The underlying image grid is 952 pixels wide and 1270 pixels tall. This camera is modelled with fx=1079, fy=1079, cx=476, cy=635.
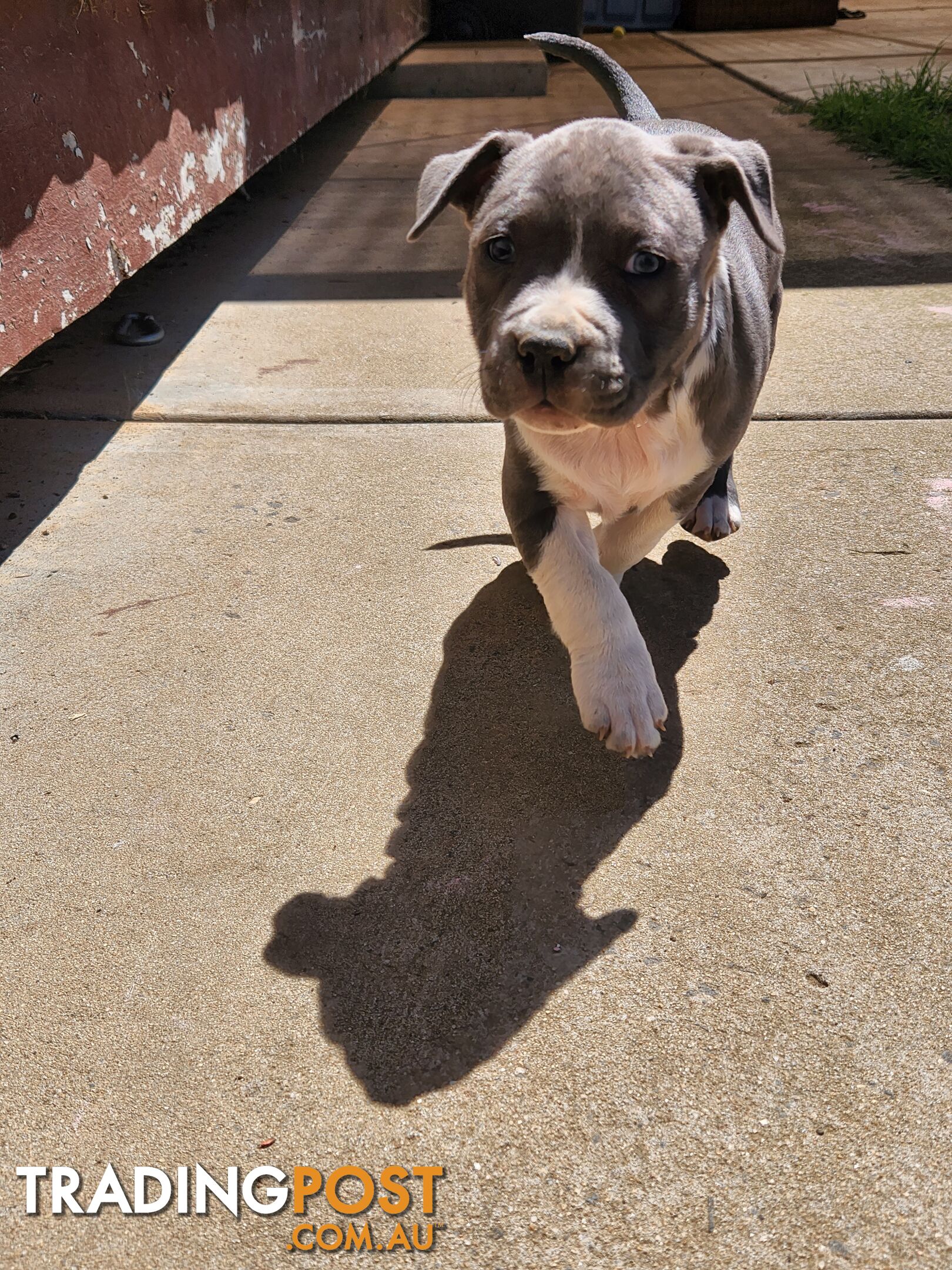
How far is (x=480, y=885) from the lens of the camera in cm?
226

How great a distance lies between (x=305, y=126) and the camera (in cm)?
671

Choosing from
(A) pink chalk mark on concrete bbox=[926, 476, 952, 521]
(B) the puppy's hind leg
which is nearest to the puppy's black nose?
(B) the puppy's hind leg

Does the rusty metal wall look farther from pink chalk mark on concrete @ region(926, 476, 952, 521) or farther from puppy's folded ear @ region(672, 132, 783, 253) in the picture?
pink chalk mark on concrete @ region(926, 476, 952, 521)

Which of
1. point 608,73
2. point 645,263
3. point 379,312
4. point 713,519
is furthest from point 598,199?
point 379,312

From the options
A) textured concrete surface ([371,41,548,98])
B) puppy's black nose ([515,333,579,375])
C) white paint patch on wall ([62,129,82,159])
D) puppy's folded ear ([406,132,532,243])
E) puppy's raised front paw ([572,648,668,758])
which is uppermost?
puppy's folded ear ([406,132,532,243])

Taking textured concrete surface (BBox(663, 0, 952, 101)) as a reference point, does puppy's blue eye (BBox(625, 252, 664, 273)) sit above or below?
above

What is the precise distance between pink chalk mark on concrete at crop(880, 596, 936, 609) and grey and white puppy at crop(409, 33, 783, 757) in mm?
662

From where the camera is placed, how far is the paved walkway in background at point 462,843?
5.70 ft

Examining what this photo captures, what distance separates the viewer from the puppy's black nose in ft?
7.01

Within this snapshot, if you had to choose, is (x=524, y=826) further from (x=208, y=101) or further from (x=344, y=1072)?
(x=208, y=101)

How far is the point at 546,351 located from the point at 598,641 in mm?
733

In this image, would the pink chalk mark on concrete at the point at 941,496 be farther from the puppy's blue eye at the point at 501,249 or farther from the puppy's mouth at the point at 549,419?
the puppy's blue eye at the point at 501,249

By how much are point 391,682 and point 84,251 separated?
2067 mm

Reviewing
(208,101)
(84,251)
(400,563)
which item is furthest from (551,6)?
(400,563)
